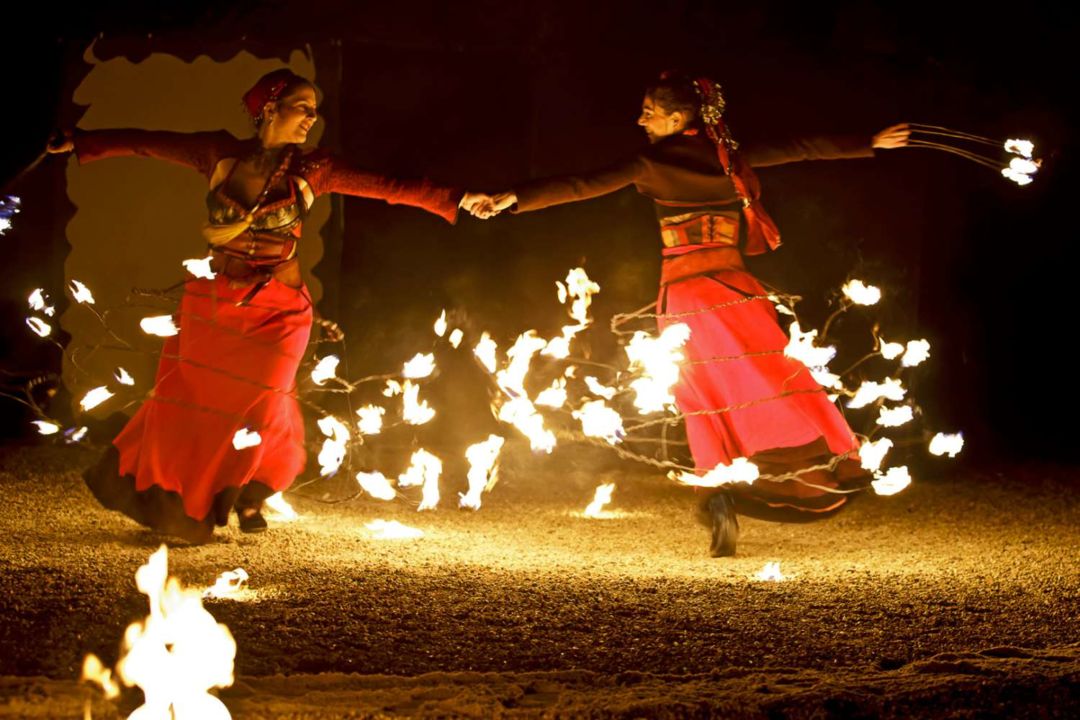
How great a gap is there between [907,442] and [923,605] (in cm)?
368

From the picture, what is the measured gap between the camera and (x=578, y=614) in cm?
435

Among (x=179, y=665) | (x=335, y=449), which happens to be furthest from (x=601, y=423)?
(x=179, y=665)

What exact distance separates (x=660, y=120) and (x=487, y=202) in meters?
0.91

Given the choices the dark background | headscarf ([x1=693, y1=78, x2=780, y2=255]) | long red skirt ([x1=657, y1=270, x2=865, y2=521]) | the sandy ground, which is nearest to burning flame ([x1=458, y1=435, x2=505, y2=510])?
the sandy ground

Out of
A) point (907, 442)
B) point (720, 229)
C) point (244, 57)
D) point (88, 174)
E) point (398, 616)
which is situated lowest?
point (398, 616)

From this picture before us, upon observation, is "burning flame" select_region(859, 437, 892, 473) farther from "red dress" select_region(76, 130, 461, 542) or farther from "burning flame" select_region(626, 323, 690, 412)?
"red dress" select_region(76, 130, 461, 542)

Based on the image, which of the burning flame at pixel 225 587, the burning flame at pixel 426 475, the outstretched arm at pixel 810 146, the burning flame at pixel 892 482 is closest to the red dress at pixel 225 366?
the burning flame at pixel 426 475

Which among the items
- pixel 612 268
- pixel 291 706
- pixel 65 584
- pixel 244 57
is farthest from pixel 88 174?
pixel 291 706

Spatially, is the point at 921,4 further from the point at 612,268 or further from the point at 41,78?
the point at 41,78

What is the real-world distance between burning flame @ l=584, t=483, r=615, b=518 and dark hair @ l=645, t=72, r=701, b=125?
93.0 inches

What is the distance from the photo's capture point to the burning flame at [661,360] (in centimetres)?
558

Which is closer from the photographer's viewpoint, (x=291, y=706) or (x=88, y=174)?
(x=291, y=706)

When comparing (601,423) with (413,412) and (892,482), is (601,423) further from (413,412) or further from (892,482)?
(892,482)

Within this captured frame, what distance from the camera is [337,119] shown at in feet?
25.4
